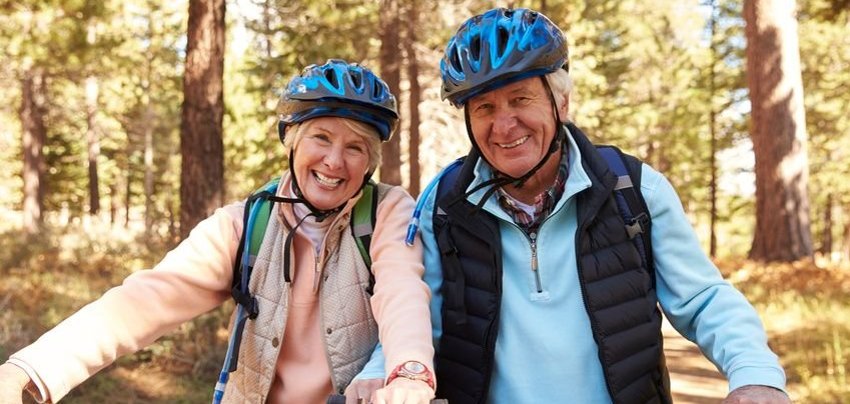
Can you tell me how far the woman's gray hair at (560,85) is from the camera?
282cm

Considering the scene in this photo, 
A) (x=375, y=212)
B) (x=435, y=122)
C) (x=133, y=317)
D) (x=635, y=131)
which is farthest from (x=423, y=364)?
(x=635, y=131)

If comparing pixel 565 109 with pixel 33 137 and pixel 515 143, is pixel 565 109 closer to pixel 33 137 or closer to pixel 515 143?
pixel 515 143

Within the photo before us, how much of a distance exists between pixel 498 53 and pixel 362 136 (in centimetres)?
61

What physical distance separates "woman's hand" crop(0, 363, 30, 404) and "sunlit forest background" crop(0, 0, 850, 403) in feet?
10.2

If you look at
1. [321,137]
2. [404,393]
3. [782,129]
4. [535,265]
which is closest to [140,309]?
[321,137]

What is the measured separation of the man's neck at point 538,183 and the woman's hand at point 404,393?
0.90m

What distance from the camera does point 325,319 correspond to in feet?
8.80

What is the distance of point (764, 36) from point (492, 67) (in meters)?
12.3

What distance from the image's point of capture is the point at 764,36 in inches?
522

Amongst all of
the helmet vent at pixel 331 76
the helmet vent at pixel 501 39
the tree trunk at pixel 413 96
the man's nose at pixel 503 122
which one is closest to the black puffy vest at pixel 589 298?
the man's nose at pixel 503 122

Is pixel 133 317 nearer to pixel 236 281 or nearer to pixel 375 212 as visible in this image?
pixel 236 281

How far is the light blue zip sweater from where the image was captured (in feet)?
8.20

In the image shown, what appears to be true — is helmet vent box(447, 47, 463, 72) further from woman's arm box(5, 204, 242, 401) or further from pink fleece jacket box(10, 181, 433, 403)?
woman's arm box(5, 204, 242, 401)

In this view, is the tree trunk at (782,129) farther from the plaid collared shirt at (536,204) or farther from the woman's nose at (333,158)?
the woman's nose at (333,158)
